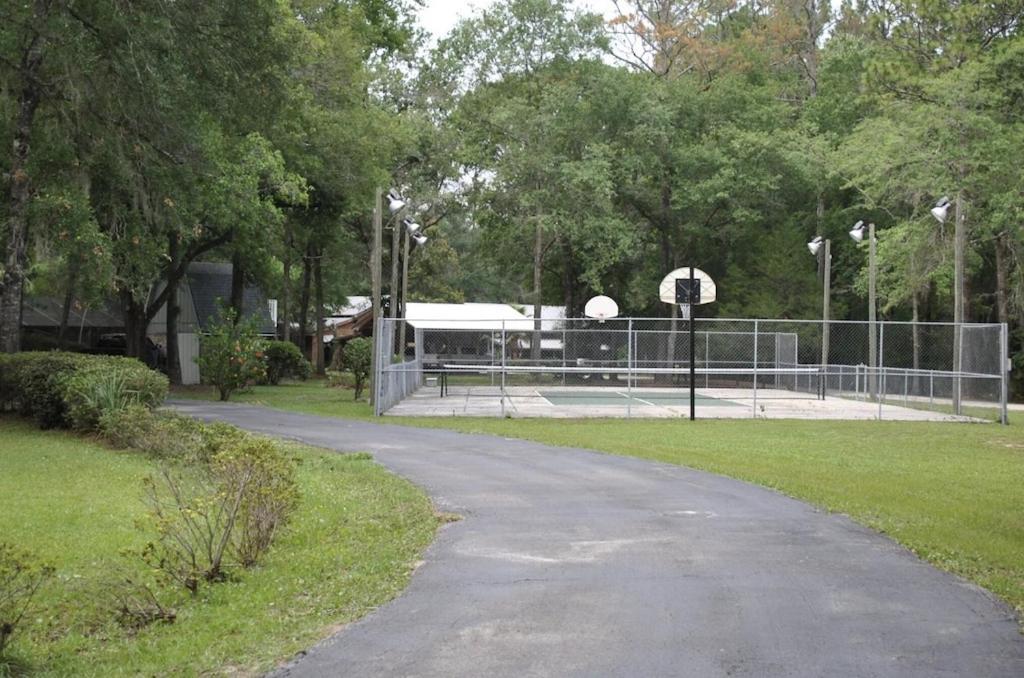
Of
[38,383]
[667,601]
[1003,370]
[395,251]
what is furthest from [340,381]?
[667,601]

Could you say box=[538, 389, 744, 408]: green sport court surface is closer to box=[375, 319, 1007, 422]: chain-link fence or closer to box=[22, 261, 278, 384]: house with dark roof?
box=[375, 319, 1007, 422]: chain-link fence

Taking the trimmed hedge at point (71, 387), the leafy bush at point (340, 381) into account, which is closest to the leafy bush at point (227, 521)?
the trimmed hedge at point (71, 387)

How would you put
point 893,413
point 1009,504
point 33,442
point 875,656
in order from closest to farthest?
point 875,656 → point 1009,504 → point 33,442 → point 893,413

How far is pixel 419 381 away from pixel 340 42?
34.9 feet

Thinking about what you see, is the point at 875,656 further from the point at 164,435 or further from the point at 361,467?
the point at 164,435

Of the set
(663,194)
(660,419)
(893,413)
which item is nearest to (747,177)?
(663,194)

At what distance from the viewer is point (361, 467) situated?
13.9m

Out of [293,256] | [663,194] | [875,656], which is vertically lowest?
[875,656]

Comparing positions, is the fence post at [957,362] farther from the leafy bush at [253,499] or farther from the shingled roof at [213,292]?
the shingled roof at [213,292]

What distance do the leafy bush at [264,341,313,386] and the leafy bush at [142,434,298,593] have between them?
2839cm

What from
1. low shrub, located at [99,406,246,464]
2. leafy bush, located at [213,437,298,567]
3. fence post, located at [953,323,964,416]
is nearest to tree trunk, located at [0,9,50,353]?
low shrub, located at [99,406,246,464]

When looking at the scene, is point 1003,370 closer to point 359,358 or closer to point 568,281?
point 359,358

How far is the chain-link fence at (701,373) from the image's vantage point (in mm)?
24234

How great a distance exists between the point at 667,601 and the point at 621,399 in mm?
21377
